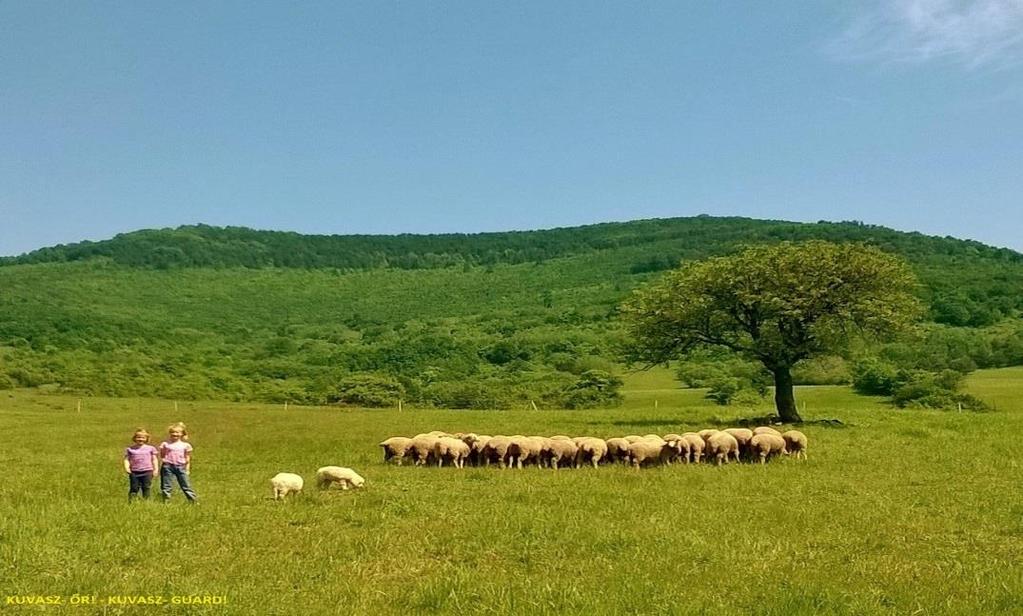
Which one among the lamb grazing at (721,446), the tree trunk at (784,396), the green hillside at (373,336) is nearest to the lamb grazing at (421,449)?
the lamb grazing at (721,446)

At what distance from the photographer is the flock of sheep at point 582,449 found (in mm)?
22516

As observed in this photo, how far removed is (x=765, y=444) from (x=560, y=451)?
18.7 ft

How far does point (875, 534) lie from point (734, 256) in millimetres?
27125

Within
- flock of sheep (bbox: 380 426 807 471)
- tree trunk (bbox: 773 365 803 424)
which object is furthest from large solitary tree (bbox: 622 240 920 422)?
flock of sheep (bbox: 380 426 807 471)

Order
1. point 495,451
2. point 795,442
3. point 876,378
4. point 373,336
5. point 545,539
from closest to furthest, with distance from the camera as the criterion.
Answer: point 545,539
point 495,451
point 795,442
point 876,378
point 373,336

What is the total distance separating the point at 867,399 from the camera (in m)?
65.4

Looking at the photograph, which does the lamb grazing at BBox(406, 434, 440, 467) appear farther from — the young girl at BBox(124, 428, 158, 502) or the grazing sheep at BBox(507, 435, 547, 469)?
the young girl at BBox(124, 428, 158, 502)

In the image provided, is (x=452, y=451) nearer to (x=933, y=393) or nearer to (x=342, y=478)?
(x=342, y=478)

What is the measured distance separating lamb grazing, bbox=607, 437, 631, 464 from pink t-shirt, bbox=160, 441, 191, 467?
10.9 meters

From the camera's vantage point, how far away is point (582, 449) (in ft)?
74.3

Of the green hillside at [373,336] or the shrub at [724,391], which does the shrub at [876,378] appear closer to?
the shrub at [724,391]

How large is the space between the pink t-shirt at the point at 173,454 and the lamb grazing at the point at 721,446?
43.7 ft

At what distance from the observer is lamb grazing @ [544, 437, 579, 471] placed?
22.5m

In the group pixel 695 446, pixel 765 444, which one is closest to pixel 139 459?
pixel 695 446
